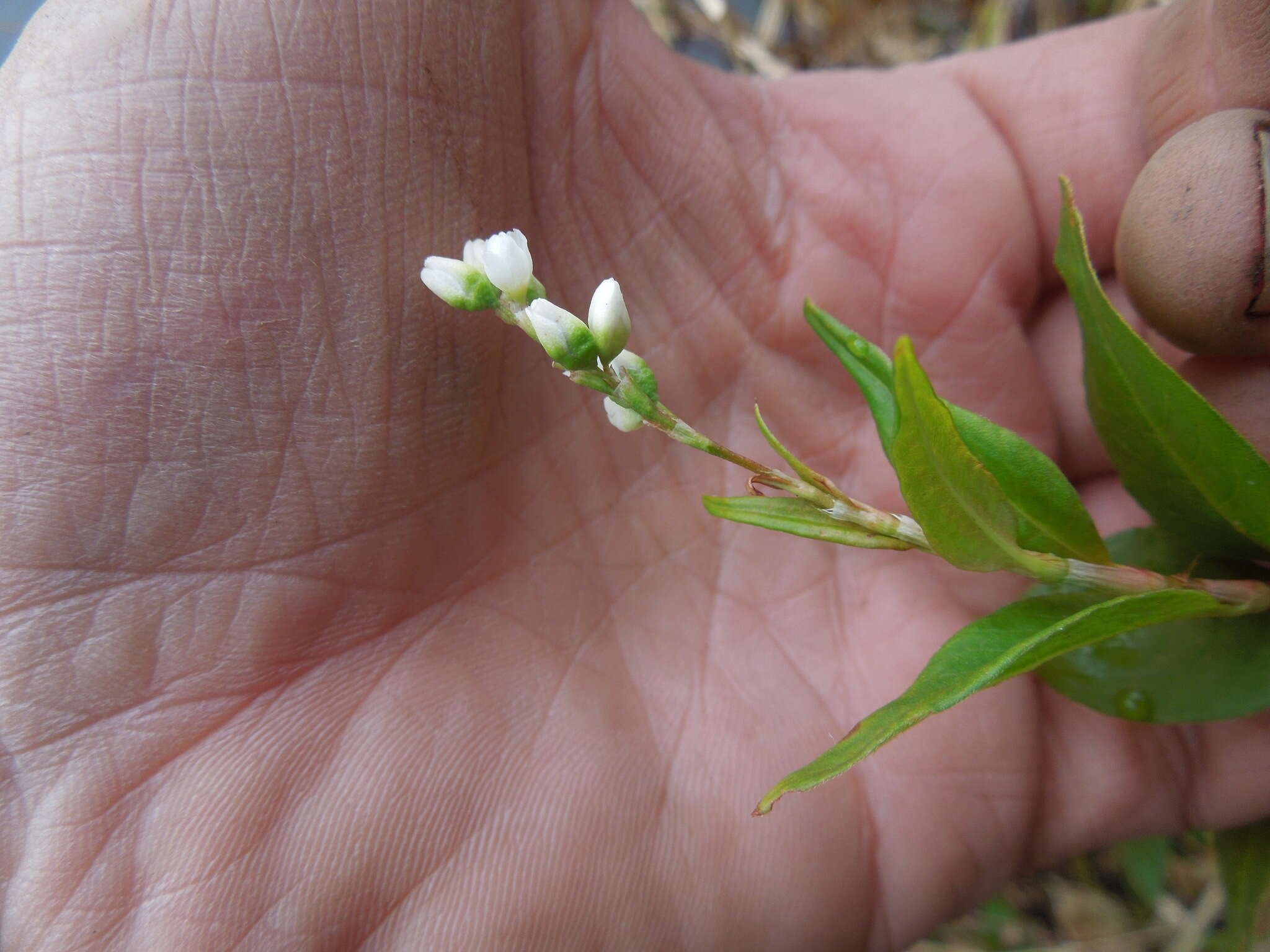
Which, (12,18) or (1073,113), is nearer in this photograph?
(1073,113)

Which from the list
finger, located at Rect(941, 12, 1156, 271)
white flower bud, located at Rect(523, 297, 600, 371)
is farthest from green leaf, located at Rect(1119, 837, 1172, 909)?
white flower bud, located at Rect(523, 297, 600, 371)

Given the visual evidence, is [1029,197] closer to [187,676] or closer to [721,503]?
[721,503]

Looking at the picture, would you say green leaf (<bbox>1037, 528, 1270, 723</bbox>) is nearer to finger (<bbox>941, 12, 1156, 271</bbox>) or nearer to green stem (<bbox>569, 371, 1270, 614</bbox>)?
green stem (<bbox>569, 371, 1270, 614</bbox>)

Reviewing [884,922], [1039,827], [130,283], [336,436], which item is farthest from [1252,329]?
[130,283]

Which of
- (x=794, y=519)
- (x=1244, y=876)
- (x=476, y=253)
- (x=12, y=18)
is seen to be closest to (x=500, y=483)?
(x=476, y=253)

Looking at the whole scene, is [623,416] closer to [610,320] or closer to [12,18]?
[610,320]
